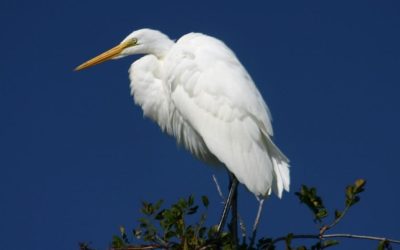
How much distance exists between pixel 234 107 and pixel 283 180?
0.74 metres

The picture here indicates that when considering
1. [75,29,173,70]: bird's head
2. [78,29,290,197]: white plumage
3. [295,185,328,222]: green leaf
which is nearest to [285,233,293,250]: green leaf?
[295,185,328,222]: green leaf

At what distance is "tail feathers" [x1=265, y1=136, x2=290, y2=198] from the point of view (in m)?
5.66

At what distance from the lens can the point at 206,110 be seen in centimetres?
602

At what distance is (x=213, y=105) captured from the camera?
19.7 feet

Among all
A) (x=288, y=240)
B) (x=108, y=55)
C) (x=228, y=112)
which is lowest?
(x=288, y=240)

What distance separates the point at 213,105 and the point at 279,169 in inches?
31.2

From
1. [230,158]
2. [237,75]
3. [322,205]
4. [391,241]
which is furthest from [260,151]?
[391,241]

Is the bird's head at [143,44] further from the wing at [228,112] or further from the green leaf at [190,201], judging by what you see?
the green leaf at [190,201]

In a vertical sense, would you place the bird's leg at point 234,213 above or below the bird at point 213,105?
below

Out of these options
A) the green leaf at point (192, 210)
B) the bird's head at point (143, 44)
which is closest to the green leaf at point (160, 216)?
the green leaf at point (192, 210)

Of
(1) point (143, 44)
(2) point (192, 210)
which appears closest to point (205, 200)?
(2) point (192, 210)

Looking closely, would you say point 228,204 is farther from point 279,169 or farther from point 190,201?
point 190,201

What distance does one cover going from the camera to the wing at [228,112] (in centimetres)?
573

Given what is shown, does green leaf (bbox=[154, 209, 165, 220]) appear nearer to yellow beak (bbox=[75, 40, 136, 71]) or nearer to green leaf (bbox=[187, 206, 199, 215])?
green leaf (bbox=[187, 206, 199, 215])
